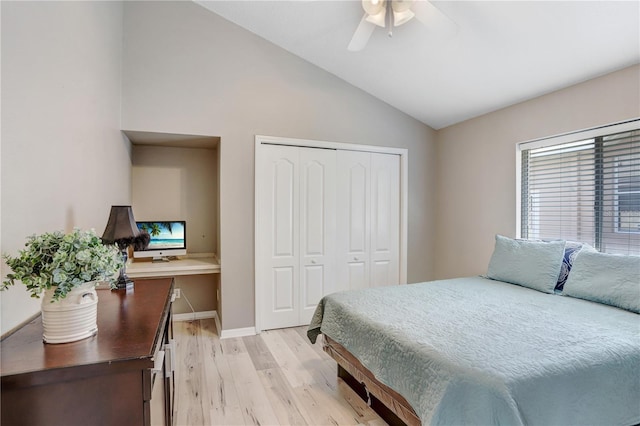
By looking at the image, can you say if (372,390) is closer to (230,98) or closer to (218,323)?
(218,323)

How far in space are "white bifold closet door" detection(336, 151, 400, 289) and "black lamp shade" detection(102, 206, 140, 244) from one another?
2.22 meters

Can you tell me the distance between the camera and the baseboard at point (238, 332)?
331cm

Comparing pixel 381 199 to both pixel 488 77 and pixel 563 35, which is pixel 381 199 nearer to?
pixel 488 77

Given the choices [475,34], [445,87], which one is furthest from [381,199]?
[475,34]

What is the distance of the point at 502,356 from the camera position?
144cm

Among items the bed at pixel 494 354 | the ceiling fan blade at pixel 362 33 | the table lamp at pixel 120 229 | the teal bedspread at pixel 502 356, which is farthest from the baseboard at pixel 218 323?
the ceiling fan blade at pixel 362 33

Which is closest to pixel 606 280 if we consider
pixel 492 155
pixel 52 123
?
pixel 492 155

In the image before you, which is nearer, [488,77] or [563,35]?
[563,35]

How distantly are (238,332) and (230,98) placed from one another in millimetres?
2403

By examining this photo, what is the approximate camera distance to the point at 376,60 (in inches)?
127

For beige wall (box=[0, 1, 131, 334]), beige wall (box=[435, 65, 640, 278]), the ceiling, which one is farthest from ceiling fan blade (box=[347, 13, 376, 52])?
beige wall (box=[435, 65, 640, 278])

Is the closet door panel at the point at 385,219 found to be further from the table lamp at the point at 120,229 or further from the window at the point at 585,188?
the table lamp at the point at 120,229

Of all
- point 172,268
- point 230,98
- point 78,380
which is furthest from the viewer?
point 230,98

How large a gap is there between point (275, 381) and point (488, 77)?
10.5 feet
